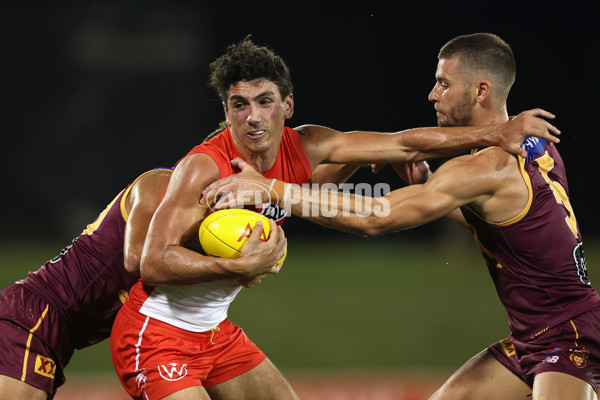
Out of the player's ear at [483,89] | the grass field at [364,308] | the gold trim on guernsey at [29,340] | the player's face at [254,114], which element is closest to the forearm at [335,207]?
the player's face at [254,114]

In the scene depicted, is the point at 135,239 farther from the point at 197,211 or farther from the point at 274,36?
the point at 274,36

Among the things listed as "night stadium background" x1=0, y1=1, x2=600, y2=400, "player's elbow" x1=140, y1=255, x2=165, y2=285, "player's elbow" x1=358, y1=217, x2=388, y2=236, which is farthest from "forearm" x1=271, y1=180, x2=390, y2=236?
"night stadium background" x1=0, y1=1, x2=600, y2=400

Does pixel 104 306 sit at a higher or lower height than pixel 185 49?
lower

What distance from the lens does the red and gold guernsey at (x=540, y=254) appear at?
15.6 feet

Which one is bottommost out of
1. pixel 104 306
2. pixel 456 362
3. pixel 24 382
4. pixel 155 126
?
pixel 456 362

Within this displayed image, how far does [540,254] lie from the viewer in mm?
4785

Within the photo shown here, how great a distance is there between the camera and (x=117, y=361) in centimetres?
479

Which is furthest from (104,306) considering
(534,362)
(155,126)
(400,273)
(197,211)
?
(155,126)

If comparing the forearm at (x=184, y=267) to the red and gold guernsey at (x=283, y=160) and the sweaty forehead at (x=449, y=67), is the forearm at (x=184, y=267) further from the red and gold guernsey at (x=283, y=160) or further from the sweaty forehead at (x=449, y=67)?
the sweaty forehead at (x=449, y=67)

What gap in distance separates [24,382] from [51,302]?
57cm

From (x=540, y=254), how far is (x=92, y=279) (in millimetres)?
3050

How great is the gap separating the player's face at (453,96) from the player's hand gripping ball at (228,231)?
1754mm

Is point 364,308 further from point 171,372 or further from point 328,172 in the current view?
point 171,372

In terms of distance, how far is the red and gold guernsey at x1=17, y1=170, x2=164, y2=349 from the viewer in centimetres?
504
